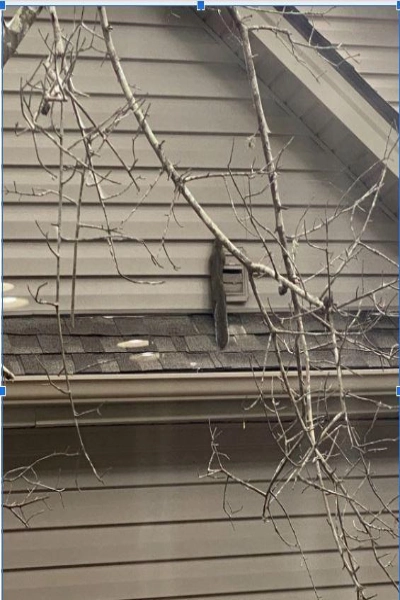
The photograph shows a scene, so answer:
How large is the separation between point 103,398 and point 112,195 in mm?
328

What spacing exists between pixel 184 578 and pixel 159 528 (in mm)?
90

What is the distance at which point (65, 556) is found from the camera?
1418 millimetres

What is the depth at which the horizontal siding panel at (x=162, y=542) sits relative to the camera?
4.64 feet

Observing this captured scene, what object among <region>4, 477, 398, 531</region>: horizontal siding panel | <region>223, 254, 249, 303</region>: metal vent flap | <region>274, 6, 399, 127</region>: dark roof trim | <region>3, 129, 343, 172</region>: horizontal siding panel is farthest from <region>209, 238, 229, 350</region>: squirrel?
<region>274, 6, 399, 127</region>: dark roof trim

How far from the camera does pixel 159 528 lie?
1443 millimetres

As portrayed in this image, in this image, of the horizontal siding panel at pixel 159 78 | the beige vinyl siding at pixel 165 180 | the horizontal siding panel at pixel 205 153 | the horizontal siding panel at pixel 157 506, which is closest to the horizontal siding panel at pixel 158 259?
the beige vinyl siding at pixel 165 180

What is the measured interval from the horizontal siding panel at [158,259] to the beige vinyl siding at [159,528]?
10.0 inches

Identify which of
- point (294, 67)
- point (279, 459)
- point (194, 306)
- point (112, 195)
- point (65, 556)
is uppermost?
point (294, 67)

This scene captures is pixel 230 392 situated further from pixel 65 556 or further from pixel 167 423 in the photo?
pixel 65 556

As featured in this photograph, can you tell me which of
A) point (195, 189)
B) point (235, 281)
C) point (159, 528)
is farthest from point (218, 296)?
point (159, 528)

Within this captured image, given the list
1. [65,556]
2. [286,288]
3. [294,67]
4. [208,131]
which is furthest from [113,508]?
[294,67]

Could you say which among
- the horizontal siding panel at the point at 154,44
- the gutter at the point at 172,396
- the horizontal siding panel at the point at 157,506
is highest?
the horizontal siding panel at the point at 154,44

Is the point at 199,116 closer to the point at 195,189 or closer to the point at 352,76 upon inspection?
the point at 195,189

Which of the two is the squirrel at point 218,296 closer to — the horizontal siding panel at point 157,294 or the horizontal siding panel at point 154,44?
the horizontal siding panel at point 157,294
